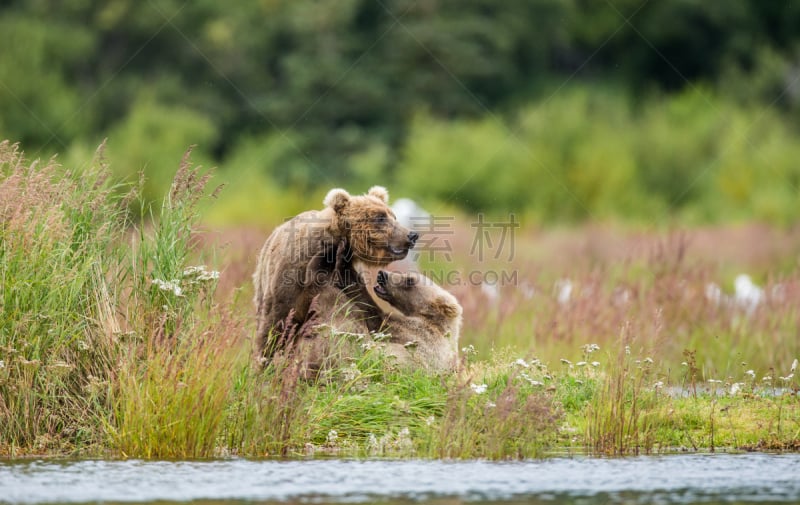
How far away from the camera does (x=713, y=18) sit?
4716 cm

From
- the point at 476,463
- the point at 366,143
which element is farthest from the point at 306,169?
the point at 476,463

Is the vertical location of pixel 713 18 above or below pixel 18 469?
above

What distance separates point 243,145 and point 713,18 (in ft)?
61.9

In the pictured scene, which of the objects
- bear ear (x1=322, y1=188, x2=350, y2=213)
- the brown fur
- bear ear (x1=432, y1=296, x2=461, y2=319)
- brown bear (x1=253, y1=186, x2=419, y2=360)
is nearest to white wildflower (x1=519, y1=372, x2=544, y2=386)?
the brown fur

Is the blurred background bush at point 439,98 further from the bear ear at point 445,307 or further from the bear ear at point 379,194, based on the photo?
the bear ear at point 445,307

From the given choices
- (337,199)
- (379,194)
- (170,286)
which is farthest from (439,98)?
(170,286)

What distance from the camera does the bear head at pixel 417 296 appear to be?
35.3 ft

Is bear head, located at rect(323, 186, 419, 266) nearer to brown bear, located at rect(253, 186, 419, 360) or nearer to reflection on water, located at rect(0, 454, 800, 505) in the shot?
brown bear, located at rect(253, 186, 419, 360)

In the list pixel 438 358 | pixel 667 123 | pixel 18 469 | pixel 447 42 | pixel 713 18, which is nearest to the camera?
pixel 18 469

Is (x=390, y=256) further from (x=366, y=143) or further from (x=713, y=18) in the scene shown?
(x=713, y=18)

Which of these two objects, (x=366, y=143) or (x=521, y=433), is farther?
(x=366, y=143)

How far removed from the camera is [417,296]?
35.6ft

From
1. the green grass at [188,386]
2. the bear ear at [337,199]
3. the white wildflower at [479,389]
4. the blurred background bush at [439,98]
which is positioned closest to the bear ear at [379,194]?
the bear ear at [337,199]

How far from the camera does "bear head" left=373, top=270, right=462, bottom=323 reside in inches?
423
